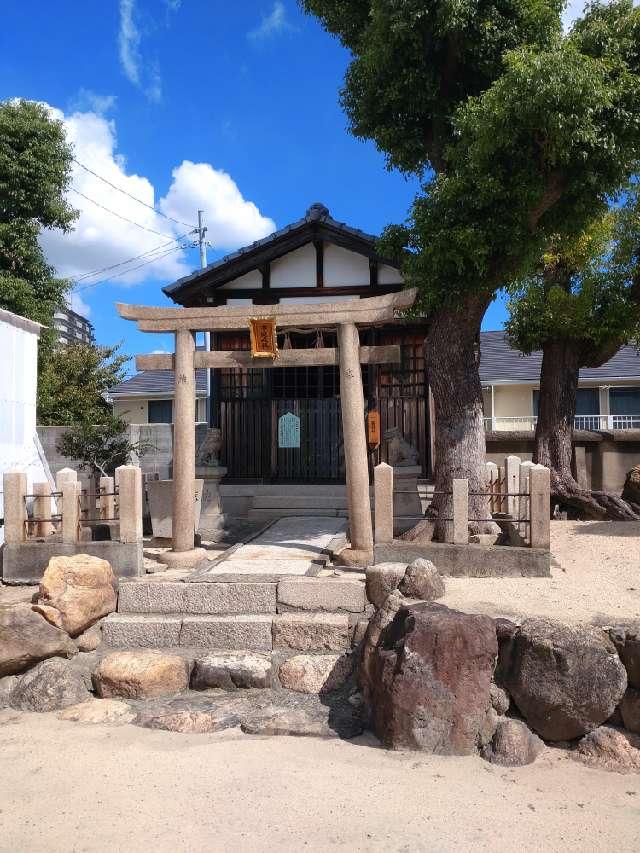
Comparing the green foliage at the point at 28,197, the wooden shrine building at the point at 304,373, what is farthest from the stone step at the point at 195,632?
the green foliage at the point at 28,197

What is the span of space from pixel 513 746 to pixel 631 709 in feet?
3.69

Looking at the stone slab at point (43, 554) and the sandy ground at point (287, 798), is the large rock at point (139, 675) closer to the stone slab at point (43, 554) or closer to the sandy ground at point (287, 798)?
the sandy ground at point (287, 798)

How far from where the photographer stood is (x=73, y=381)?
1902 centimetres

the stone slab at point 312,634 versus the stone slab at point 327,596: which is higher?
the stone slab at point 327,596

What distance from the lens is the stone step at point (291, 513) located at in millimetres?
11695

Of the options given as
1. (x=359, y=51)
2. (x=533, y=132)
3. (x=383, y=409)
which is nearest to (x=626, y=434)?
(x=383, y=409)

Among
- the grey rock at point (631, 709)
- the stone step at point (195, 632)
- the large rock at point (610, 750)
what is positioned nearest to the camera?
the large rock at point (610, 750)

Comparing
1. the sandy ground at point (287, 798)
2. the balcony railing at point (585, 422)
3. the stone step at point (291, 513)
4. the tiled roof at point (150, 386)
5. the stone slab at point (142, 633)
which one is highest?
the tiled roof at point (150, 386)

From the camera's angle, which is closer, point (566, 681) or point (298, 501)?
point (566, 681)

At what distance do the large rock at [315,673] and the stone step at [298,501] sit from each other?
5.65 meters

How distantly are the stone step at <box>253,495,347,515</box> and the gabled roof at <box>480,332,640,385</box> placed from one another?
9.24m

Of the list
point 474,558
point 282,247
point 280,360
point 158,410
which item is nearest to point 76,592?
point 280,360

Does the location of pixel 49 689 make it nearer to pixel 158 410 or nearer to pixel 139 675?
pixel 139 675

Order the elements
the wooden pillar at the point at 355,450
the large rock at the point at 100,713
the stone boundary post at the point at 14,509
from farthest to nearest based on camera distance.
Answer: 1. the wooden pillar at the point at 355,450
2. the stone boundary post at the point at 14,509
3. the large rock at the point at 100,713
